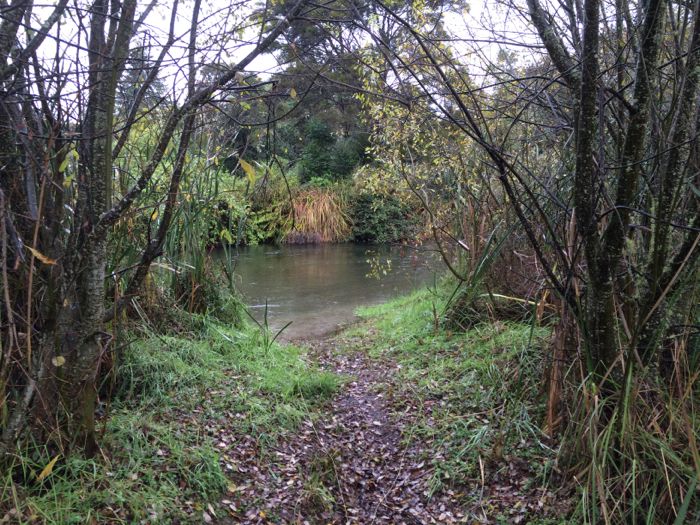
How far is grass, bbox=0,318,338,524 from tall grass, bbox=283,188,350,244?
45.8ft

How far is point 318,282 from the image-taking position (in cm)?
1198

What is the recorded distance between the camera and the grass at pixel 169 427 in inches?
95.6

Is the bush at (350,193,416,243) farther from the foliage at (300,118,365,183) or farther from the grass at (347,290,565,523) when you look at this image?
the grass at (347,290,565,523)

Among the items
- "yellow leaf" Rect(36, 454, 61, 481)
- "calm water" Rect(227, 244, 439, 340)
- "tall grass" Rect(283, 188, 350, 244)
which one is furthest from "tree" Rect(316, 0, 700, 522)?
"tall grass" Rect(283, 188, 350, 244)

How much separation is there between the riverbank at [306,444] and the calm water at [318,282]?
2209mm

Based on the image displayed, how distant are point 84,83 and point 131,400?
2.01 m

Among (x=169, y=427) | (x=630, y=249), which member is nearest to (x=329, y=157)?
(x=169, y=427)

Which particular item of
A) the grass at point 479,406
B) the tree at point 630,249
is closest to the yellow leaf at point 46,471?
the grass at point 479,406

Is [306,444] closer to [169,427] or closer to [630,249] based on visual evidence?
[169,427]

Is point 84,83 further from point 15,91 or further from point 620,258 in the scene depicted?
point 620,258

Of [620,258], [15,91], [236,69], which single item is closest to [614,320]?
[620,258]

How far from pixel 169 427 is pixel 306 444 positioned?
0.91 meters

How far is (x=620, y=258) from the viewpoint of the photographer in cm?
Answer: 266

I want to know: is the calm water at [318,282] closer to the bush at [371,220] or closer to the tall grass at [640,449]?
the bush at [371,220]
